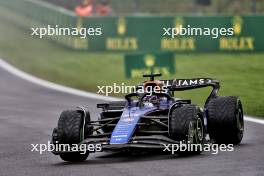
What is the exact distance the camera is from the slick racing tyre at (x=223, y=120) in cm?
1422

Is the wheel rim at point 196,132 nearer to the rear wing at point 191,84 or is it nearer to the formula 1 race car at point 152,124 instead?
the formula 1 race car at point 152,124

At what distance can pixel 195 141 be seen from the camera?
13.1m

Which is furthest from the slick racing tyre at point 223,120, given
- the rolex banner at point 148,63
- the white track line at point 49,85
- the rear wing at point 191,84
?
the rolex banner at point 148,63

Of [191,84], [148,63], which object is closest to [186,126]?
[191,84]

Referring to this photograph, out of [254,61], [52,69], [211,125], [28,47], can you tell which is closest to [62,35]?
[28,47]

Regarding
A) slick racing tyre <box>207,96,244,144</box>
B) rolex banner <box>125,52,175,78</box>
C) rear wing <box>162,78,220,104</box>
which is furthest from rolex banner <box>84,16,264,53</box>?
slick racing tyre <box>207,96,244,144</box>

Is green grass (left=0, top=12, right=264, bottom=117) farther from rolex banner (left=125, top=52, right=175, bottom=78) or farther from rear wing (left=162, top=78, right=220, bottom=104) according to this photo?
rear wing (left=162, top=78, right=220, bottom=104)

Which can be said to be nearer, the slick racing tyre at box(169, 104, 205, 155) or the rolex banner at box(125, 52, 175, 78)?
the slick racing tyre at box(169, 104, 205, 155)

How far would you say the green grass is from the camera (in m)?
25.1

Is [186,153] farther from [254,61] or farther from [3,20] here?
[3,20]

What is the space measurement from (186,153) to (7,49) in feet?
80.1

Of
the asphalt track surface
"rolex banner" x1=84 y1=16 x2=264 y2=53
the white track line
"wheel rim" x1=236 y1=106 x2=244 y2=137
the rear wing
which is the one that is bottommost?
the asphalt track surface

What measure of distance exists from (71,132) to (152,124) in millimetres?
1179

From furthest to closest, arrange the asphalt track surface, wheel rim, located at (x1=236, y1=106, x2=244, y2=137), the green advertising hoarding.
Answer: the green advertising hoarding < wheel rim, located at (x1=236, y1=106, x2=244, y2=137) < the asphalt track surface
